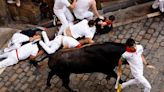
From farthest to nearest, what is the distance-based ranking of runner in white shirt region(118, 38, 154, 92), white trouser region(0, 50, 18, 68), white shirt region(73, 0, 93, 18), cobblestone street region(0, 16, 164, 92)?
white shirt region(73, 0, 93, 18) < white trouser region(0, 50, 18, 68) < cobblestone street region(0, 16, 164, 92) < runner in white shirt region(118, 38, 154, 92)

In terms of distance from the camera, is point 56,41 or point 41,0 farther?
point 41,0

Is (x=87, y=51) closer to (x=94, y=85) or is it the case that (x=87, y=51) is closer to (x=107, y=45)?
(x=107, y=45)

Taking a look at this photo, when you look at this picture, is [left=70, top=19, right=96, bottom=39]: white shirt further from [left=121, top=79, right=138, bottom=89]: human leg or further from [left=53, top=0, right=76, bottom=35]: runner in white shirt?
[left=121, top=79, right=138, bottom=89]: human leg

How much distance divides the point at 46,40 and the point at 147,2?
3365mm


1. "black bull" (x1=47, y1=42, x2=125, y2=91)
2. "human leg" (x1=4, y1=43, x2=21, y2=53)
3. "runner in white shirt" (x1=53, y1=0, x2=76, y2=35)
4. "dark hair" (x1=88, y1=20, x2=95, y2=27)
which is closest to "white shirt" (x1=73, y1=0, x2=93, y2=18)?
"runner in white shirt" (x1=53, y1=0, x2=76, y2=35)

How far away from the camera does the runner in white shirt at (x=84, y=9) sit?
432 inches

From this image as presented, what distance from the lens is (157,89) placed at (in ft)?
31.4

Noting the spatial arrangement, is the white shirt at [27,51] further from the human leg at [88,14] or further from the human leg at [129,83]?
the human leg at [129,83]

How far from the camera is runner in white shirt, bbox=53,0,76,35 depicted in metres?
10.8

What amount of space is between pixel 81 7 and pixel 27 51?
1837 mm

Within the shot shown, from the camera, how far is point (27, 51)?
10.7m

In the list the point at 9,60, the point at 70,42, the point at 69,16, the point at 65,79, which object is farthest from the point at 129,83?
the point at 9,60

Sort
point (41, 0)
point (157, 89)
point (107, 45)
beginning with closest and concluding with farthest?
point (107, 45), point (157, 89), point (41, 0)

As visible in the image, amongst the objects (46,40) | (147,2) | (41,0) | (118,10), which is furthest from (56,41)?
(147,2)
